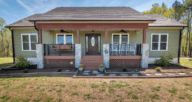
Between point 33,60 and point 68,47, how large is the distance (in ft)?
12.3

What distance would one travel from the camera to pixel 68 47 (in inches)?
275

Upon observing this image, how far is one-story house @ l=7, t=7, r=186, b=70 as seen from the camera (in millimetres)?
6348

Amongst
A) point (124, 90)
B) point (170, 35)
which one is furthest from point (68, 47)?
point (170, 35)

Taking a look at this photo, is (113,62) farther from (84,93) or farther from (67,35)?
(67,35)

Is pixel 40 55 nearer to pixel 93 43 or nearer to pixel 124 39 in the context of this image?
pixel 93 43

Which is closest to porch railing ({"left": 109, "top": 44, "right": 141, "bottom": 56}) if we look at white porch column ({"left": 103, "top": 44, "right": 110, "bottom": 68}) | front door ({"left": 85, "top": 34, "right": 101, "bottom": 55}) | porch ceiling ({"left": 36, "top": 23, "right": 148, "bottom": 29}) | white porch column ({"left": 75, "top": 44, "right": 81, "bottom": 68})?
white porch column ({"left": 103, "top": 44, "right": 110, "bottom": 68})

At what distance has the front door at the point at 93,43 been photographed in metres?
8.64

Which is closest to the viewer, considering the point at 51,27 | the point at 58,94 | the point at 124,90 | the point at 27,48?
the point at 58,94

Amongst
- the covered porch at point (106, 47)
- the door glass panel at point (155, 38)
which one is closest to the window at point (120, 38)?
the covered porch at point (106, 47)

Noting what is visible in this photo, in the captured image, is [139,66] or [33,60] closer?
[139,66]

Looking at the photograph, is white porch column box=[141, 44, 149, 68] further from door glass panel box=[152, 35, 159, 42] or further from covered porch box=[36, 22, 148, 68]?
door glass panel box=[152, 35, 159, 42]

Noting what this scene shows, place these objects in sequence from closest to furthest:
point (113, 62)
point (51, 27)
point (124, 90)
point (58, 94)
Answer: point (58, 94)
point (124, 90)
point (51, 27)
point (113, 62)

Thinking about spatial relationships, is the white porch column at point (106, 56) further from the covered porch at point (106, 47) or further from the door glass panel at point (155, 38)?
the door glass panel at point (155, 38)

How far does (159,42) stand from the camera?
321 inches
